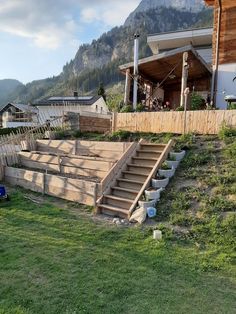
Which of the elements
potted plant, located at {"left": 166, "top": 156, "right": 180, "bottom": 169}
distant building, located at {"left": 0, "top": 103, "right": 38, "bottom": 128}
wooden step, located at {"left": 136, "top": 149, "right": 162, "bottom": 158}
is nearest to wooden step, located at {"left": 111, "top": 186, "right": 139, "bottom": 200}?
potted plant, located at {"left": 166, "top": 156, "right": 180, "bottom": 169}

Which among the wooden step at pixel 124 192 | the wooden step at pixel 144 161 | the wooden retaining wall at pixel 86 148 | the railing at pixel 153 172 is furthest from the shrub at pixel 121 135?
the wooden step at pixel 124 192

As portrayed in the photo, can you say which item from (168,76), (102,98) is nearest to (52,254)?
(168,76)

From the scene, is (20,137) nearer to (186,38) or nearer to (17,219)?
(17,219)

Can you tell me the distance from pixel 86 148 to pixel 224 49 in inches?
347

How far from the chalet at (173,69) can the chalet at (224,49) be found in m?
0.80

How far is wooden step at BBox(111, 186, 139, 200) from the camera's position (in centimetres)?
816

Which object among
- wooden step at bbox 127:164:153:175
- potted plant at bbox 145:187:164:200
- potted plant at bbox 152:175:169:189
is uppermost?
wooden step at bbox 127:164:153:175

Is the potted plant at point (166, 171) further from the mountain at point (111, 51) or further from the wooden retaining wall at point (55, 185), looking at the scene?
the mountain at point (111, 51)

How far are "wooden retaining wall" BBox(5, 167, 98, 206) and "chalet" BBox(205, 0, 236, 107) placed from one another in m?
9.23

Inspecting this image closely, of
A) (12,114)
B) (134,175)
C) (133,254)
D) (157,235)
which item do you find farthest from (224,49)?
(12,114)

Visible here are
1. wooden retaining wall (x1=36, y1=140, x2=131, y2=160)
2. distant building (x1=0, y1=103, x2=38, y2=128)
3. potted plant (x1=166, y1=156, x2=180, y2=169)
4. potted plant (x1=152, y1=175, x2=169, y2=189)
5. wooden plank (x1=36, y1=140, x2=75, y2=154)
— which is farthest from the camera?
distant building (x1=0, y1=103, x2=38, y2=128)

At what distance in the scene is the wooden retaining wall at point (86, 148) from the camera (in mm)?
10258

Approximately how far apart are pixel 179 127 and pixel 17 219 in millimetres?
6103

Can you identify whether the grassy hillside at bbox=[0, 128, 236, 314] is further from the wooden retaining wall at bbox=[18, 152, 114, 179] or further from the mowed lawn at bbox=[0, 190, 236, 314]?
the wooden retaining wall at bbox=[18, 152, 114, 179]
